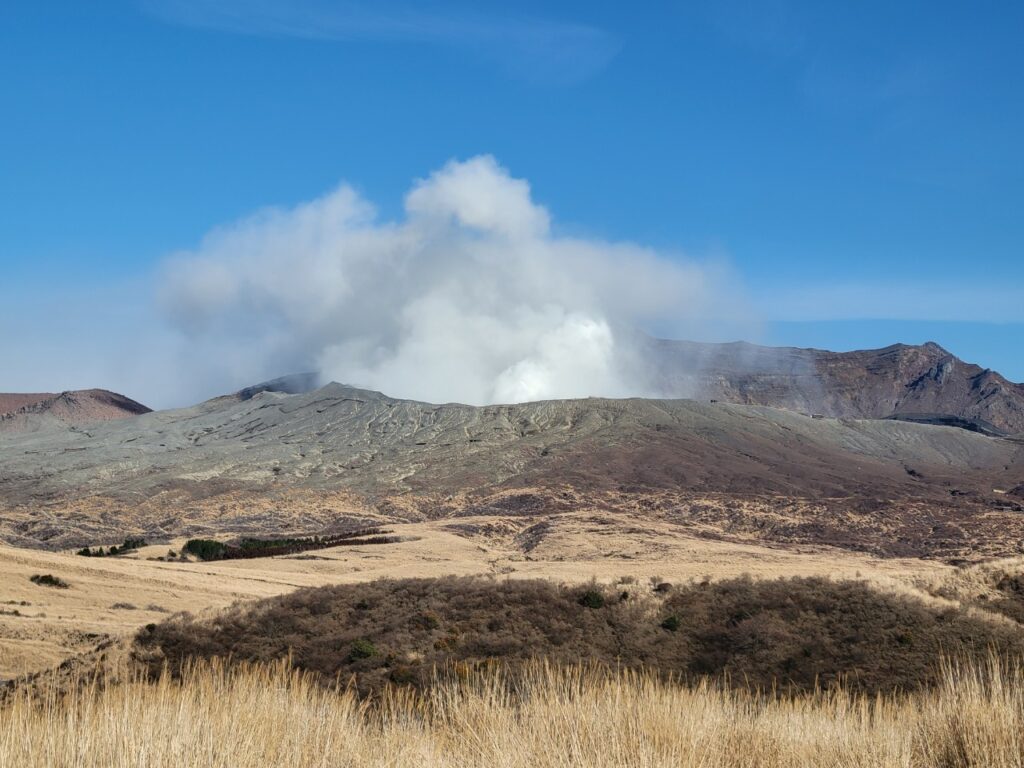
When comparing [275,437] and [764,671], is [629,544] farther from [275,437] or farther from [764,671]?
[275,437]

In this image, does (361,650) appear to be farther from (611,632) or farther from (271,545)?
(271,545)

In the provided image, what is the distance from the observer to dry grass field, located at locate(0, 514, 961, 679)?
32812 millimetres

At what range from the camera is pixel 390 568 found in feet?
197

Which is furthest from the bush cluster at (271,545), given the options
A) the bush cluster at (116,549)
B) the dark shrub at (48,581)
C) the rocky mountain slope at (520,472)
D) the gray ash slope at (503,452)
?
the gray ash slope at (503,452)

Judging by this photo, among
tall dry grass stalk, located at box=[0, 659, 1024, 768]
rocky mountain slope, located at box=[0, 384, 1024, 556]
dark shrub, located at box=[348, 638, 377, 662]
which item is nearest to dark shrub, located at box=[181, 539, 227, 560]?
rocky mountain slope, located at box=[0, 384, 1024, 556]

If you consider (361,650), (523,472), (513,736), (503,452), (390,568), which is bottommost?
(390,568)

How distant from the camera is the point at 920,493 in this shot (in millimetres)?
102188

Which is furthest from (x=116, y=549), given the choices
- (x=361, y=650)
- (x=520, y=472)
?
(x=361, y=650)

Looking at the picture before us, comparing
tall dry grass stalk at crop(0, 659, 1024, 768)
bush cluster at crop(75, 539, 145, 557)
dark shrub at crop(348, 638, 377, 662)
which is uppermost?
tall dry grass stalk at crop(0, 659, 1024, 768)

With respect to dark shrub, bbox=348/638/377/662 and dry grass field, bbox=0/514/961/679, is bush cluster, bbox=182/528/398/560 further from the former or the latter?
dark shrub, bbox=348/638/377/662

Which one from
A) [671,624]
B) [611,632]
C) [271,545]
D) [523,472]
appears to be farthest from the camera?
[523,472]

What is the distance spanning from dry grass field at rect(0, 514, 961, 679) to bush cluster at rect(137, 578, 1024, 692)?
3253 mm

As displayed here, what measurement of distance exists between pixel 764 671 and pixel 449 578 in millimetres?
12664

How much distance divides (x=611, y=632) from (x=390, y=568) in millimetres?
33673
